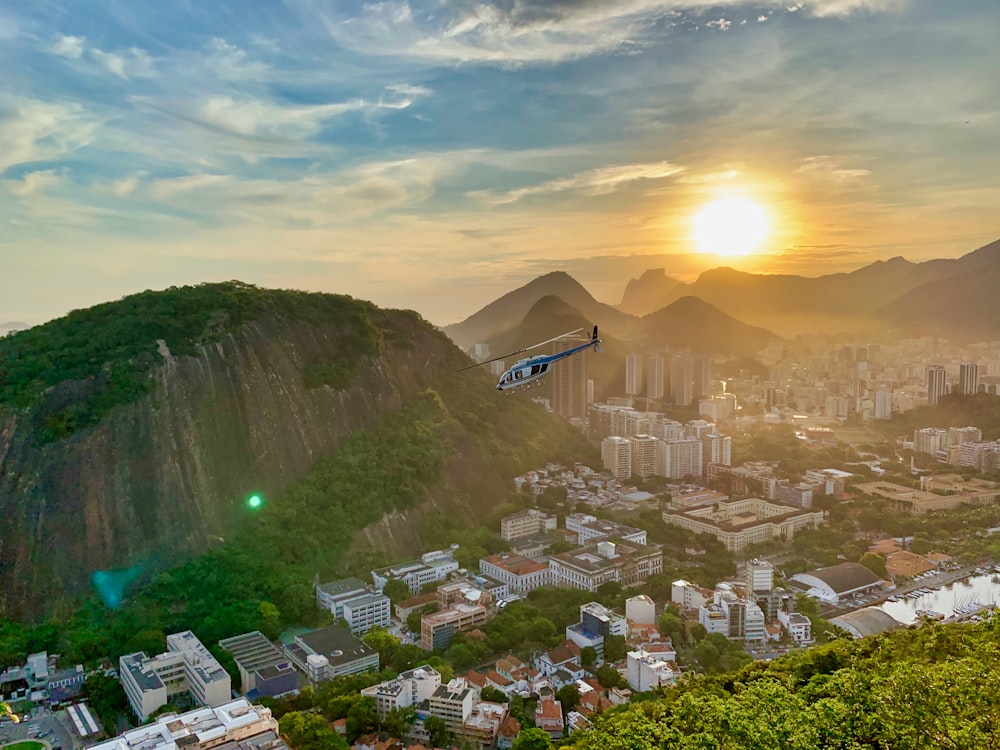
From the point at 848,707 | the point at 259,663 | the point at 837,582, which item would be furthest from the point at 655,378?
the point at 848,707

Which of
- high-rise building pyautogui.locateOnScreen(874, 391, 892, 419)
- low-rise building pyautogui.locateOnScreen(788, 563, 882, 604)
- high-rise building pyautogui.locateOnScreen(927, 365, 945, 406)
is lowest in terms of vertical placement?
low-rise building pyautogui.locateOnScreen(788, 563, 882, 604)

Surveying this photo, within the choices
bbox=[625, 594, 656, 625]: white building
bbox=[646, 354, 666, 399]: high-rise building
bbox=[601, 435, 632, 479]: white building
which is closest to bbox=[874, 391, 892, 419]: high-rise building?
bbox=[646, 354, 666, 399]: high-rise building

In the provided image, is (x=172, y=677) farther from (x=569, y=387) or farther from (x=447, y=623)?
(x=569, y=387)

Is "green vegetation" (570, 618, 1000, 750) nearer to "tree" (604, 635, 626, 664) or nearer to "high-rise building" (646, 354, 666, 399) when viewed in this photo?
"tree" (604, 635, 626, 664)

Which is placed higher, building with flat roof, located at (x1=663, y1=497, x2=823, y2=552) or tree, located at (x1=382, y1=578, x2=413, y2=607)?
tree, located at (x1=382, y1=578, x2=413, y2=607)

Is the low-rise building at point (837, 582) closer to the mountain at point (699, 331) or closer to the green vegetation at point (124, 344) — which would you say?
the green vegetation at point (124, 344)

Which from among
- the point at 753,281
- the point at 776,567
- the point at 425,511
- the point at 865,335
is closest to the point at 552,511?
the point at 425,511

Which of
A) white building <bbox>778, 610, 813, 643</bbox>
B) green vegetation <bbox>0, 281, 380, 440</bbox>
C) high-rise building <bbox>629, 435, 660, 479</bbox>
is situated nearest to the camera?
white building <bbox>778, 610, 813, 643</bbox>

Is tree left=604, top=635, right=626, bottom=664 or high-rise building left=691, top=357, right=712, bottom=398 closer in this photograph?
tree left=604, top=635, right=626, bottom=664
